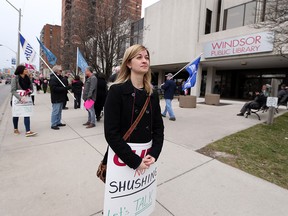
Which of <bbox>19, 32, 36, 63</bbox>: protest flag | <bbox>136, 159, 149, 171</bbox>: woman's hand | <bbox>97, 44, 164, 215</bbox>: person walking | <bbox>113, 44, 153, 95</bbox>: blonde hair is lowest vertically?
<bbox>136, 159, 149, 171</bbox>: woman's hand

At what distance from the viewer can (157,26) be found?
21969mm

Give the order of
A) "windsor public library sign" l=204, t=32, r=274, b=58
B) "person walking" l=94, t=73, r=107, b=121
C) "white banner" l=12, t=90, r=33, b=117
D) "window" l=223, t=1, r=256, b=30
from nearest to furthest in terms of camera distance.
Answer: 1. "white banner" l=12, t=90, r=33, b=117
2. "person walking" l=94, t=73, r=107, b=121
3. "windsor public library sign" l=204, t=32, r=274, b=58
4. "window" l=223, t=1, r=256, b=30

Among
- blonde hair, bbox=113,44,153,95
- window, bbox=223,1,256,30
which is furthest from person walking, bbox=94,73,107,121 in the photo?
window, bbox=223,1,256,30

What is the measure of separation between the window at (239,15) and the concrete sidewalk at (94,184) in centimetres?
1706

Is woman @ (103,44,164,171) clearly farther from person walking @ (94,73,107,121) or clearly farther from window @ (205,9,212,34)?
window @ (205,9,212,34)

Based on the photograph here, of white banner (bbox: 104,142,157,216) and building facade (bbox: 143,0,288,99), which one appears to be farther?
building facade (bbox: 143,0,288,99)

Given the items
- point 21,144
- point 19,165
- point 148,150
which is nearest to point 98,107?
point 21,144

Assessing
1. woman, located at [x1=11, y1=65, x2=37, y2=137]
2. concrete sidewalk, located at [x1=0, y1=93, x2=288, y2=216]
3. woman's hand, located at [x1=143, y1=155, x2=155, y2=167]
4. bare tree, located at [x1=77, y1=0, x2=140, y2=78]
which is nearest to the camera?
woman's hand, located at [x1=143, y1=155, x2=155, y2=167]

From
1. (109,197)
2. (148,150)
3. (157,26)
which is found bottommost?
(109,197)

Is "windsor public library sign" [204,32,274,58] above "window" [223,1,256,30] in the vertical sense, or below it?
below

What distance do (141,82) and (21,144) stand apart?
4.11 meters

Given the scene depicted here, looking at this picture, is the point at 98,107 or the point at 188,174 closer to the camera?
the point at 188,174

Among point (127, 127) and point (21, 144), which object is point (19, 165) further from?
point (127, 127)

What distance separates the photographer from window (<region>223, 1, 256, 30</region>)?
16109 millimetres
